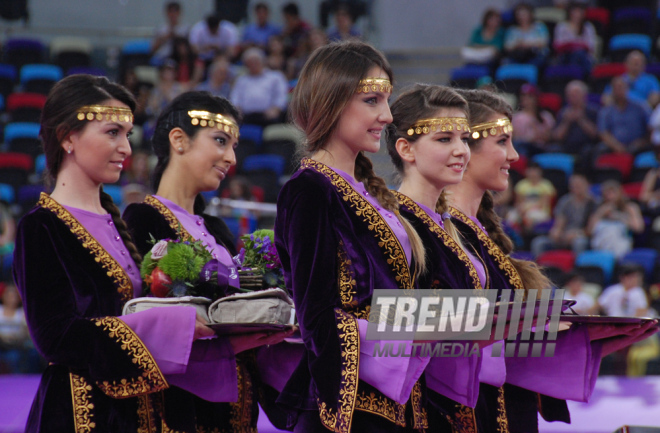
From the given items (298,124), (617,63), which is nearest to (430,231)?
(298,124)

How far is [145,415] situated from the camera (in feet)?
8.21

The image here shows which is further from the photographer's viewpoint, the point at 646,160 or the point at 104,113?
the point at 646,160

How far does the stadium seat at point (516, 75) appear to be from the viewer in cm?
1030

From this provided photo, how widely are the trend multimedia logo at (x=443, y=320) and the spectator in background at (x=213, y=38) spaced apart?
910cm

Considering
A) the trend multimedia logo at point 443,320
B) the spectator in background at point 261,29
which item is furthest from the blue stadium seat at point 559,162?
the trend multimedia logo at point 443,320

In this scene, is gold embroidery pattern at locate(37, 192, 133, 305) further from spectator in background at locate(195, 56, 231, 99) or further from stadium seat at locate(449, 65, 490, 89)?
stadium seat at locate(449, 65, 490, 89)

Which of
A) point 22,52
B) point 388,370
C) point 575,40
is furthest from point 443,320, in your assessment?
point 22,52

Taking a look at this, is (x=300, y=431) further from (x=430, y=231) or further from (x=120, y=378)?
(x=430, y=231)

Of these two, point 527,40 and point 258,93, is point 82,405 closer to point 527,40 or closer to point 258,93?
point 258,93

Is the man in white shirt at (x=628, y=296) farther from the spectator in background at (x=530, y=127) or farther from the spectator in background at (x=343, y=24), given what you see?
the spectator in background at (x=343, y=24)

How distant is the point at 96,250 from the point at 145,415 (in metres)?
0.49

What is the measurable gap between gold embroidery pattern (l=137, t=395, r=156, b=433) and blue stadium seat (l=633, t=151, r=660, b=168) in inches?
296

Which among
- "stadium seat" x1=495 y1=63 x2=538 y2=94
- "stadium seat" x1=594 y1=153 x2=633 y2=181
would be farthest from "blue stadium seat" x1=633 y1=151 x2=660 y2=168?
"stadium seat" x1=495 y1=63 x2=538 y2=94

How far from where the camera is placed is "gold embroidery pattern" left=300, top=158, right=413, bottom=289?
7.78 feet
